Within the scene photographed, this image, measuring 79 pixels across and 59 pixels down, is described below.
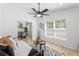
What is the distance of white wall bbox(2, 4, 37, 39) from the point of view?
170cm

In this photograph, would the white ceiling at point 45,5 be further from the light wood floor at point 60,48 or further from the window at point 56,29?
the light wood floor at point 60,48

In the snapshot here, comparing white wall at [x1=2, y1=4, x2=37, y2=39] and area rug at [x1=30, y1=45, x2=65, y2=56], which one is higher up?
white wall at [x1=2, y1=4, x2=37, y2=39]

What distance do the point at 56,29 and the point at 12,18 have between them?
28.6 inches

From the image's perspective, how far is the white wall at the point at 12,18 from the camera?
170cm

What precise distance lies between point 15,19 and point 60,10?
716mm

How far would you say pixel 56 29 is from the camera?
1.80 meters

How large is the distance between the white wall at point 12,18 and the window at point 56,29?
23 cm

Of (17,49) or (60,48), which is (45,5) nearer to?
(60,48)

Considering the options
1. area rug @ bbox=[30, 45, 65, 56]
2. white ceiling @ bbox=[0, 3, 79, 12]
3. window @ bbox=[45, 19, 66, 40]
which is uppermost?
white ceiling @ bbox=[0, 3, 79, 12]

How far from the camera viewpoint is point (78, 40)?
5.62 feet

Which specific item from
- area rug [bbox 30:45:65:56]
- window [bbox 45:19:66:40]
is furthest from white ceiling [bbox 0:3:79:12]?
area rug [bbox 30:45:65:56]

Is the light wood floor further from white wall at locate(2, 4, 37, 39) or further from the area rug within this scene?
white wall at locate(2, 4, 37, 39)

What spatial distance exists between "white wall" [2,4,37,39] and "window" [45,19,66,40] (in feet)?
0.76

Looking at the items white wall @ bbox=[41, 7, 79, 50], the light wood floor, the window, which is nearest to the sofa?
the light wood floor
